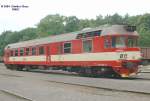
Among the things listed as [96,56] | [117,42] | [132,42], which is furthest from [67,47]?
[132,42]

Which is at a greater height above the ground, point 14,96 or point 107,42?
point 107,42

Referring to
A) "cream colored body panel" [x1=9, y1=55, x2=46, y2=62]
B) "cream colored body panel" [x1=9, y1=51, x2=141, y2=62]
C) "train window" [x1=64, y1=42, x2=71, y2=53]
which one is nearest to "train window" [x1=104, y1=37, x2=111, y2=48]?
"cream colored body panel" [x1=9, y1=51, x2=141, y2=62]

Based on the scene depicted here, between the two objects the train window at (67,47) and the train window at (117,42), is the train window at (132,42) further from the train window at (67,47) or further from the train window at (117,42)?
the train window at (67,47)

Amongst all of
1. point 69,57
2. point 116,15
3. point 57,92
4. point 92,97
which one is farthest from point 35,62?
point 116,15

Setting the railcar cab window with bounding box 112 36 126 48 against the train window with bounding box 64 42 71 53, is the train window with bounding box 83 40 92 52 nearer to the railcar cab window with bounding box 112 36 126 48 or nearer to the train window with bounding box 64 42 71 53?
the railcar cab window with bounding box 112 36 126 48

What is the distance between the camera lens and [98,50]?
26078mm

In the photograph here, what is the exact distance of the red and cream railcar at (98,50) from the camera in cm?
2500

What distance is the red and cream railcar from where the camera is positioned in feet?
82.0

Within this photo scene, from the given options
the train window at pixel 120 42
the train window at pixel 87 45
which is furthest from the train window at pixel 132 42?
the train window at pixel 87 45

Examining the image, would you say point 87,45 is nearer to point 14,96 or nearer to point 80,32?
point 80,32

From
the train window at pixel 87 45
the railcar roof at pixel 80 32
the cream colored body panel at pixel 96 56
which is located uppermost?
the railcar roof at pixel 80 32

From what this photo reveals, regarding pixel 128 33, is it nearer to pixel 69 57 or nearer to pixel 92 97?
pixel 69 57

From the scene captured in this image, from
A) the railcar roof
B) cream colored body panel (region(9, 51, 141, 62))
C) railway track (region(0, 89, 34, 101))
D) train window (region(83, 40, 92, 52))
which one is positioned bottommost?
railway track (region(0, 89, 34, 101))

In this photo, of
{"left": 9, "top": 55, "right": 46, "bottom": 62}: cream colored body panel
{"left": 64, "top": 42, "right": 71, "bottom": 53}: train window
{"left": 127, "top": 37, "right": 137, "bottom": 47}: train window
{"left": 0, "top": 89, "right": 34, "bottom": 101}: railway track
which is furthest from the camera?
{"left": 9, "top": 55, "right": 46, "bottom": 62}: cream colored body panel
